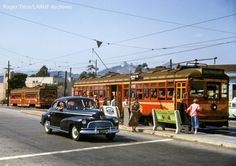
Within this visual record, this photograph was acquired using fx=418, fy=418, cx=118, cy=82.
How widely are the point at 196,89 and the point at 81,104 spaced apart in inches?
284

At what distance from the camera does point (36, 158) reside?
11.5 meters

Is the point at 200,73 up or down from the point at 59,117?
up

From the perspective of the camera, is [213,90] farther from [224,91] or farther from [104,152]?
Answer: [104,152]

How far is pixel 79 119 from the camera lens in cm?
1564

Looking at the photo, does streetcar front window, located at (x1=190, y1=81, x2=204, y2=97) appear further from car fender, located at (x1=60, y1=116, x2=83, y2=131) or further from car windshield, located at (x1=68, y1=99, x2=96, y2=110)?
car fender, located at (x1=60, y1=116, x2=83, y2=131)

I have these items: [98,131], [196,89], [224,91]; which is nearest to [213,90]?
[224,91]

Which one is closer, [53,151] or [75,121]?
[53,151]

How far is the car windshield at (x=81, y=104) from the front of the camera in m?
16.6

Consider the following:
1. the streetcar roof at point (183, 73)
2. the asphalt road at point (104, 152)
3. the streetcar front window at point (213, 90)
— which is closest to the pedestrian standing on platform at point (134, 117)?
the streetcar roof at point (183, 73)

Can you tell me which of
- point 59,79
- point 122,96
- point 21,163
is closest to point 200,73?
point 122,96

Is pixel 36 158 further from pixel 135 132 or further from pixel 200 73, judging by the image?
pixel 200 73

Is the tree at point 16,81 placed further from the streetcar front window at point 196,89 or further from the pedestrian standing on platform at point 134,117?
the streetcar front window at point 196,89

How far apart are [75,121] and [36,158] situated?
172 inches

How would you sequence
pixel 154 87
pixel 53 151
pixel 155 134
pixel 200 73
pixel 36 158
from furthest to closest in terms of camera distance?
pixel 154 87 < pixel 200 73 < pixel 155 134 < pixel 53 151 < pixel 36 158
